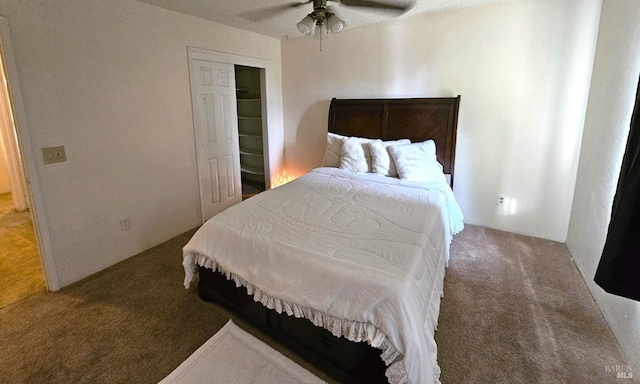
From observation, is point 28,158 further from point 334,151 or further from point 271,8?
point 334,151

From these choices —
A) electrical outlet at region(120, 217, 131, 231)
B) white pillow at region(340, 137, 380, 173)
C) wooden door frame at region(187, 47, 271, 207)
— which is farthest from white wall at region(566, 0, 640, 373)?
electrical outlet at region(120, 217, 131, 231)

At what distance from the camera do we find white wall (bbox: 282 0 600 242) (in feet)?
9.04

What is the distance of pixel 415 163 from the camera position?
2936mm

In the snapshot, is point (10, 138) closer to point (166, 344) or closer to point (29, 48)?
point (29, 48)

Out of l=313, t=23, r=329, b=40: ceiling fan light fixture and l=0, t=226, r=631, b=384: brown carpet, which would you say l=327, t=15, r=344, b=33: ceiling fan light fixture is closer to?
l=313, t=23, r=329, b=40: ceiling fan light fixture

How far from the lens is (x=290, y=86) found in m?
4.34

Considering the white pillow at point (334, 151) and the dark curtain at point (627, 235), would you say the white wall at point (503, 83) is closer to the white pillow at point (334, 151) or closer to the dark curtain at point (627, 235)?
the white pillow at point (334, 151)

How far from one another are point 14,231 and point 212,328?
3084 mm

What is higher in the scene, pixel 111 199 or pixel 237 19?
pixel 237 19

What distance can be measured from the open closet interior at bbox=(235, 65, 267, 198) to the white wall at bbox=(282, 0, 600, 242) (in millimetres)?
1732

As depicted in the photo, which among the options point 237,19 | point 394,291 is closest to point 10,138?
point 237,19

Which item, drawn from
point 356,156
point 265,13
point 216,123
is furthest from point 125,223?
point 265,13

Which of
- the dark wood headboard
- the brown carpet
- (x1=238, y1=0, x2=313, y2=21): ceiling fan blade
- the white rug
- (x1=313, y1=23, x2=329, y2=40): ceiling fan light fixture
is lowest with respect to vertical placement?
the white rug

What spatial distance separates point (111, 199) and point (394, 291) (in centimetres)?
256
